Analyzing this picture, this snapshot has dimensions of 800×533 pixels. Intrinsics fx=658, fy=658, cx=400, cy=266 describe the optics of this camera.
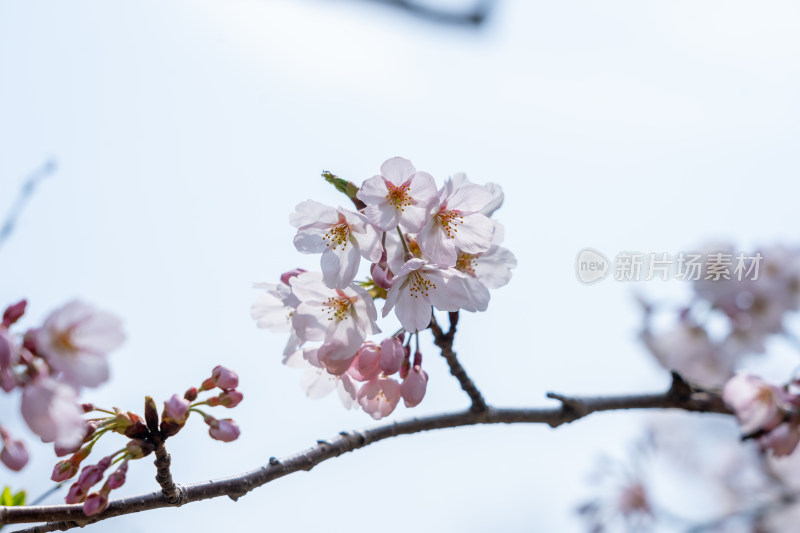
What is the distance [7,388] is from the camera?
1082 millimetres

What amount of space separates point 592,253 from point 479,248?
5.71 feet

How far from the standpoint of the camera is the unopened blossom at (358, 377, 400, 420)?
1.66 metres

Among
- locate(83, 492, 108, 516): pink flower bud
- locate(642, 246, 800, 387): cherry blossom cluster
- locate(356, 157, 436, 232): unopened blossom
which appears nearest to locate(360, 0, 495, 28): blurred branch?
locate(356, 157, 436, 232): unopened blossom

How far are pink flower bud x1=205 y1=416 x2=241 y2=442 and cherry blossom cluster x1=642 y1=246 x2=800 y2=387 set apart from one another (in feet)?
→ 9.87

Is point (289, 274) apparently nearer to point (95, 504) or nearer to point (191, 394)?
point (191, 394)

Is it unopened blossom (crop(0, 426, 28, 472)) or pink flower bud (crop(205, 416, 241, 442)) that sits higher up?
unopened blossom (crop(0, 426, 28, 472))

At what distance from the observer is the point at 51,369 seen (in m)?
1.14

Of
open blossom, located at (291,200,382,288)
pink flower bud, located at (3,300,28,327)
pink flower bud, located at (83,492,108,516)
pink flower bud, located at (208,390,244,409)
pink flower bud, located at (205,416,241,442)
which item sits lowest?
pink flower bud, located at (83,492,108,516)

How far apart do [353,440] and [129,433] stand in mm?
574

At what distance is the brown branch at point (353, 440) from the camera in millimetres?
1336

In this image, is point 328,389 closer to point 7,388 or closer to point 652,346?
point 7,388

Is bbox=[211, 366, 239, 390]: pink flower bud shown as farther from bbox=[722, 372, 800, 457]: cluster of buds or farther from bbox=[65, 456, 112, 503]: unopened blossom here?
bbox=[722, 372, 800, 457]: cluster of buds

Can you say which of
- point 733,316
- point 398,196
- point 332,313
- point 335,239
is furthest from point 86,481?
point 733,316

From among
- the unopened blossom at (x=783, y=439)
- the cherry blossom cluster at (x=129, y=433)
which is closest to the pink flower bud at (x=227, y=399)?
the cherry blossom cluster at (x=129, y=433)
